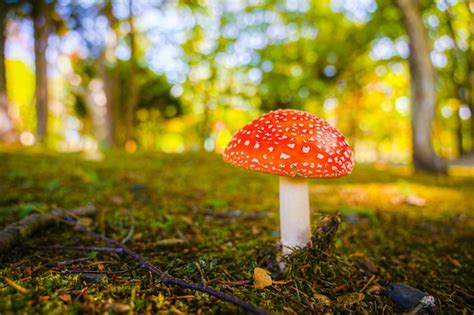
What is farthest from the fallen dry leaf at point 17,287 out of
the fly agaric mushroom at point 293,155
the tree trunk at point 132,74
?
the tree trunk at point 132,74

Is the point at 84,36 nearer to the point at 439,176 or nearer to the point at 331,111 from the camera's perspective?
the point at 439,176

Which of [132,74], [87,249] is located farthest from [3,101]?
[87,249]

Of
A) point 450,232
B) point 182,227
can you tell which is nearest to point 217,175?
point 182,227

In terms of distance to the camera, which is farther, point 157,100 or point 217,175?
point 157,100

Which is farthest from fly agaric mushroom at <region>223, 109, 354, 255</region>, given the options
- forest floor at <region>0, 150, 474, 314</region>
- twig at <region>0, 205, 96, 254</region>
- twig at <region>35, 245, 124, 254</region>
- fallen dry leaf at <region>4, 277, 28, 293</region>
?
twig at <region>0, 205, 96, 254</region>

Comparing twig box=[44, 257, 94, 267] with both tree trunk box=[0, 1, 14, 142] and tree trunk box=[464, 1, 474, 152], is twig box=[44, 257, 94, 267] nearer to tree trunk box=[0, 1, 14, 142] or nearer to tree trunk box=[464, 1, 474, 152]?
tree trunk box=[0, 1, 14, 142]

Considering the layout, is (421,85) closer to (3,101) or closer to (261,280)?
(261,280)
